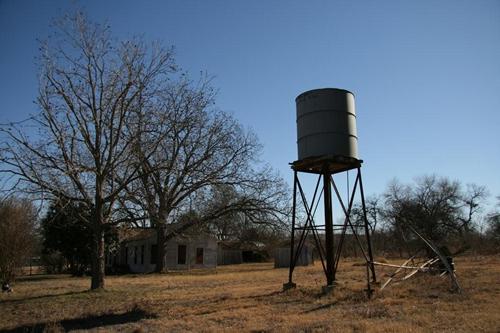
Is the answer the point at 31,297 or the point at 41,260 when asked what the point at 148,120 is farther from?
the point at 41,260

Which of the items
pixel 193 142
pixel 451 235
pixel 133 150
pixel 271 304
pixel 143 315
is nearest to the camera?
pixel 143 315

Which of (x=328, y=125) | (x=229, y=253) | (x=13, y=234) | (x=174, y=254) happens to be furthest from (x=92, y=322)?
(x=229, y=253)

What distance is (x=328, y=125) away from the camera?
13.1 metres

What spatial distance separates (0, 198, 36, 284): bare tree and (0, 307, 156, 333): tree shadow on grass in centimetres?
725

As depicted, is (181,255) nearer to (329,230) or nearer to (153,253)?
(153,253)

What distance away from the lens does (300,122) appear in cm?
1388

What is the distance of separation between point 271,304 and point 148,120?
7.83 m

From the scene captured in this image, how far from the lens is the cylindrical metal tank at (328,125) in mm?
13070

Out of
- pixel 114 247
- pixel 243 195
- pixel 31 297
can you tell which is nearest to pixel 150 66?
pixel 31 297

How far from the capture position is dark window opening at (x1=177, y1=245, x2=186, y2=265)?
35312 millimetres

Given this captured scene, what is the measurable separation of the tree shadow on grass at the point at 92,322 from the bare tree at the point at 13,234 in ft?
23.8

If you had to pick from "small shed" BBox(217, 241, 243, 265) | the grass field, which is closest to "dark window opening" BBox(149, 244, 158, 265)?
"small shed" BBox(217, 241, 243, 265)

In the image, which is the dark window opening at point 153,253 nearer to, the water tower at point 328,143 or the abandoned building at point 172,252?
the abandoned building at point 172,252

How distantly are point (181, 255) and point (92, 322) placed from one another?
26255 mm
